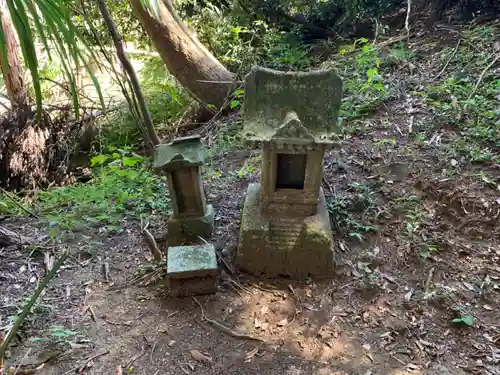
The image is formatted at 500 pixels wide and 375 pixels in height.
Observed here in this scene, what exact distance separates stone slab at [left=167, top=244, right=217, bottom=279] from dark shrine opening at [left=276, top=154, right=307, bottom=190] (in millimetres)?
767

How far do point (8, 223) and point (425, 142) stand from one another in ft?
14.1

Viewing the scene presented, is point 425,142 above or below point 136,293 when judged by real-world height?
above

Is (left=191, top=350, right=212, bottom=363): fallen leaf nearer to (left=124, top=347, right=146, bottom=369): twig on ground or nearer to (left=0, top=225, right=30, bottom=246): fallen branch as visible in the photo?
(left=124, top=347, right=146, bottom=369): twig on ground

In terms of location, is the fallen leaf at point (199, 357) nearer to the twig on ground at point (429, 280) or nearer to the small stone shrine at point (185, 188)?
the small stone shrine at point (185, 188)

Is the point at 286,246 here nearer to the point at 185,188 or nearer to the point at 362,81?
the point at 185,188

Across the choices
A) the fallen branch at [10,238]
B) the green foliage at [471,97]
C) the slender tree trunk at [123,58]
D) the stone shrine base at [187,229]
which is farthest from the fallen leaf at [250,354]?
the green foliage at [471,97]

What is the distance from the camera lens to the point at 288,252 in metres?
3.18

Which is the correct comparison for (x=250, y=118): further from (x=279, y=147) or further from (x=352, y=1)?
(x=352, y=1)

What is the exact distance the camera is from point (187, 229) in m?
3.50

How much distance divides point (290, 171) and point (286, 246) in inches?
23.4

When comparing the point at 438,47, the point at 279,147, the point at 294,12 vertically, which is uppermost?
the point at 294,12

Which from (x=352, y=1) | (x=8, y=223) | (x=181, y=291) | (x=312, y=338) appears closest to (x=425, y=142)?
(x=312, y=338)

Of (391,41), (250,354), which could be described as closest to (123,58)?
(250,354)

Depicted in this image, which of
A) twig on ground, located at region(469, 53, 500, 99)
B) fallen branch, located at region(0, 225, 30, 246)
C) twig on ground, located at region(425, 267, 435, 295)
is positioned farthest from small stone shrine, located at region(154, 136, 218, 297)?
twig on ground, located at region(469, 53, 500, 99)
